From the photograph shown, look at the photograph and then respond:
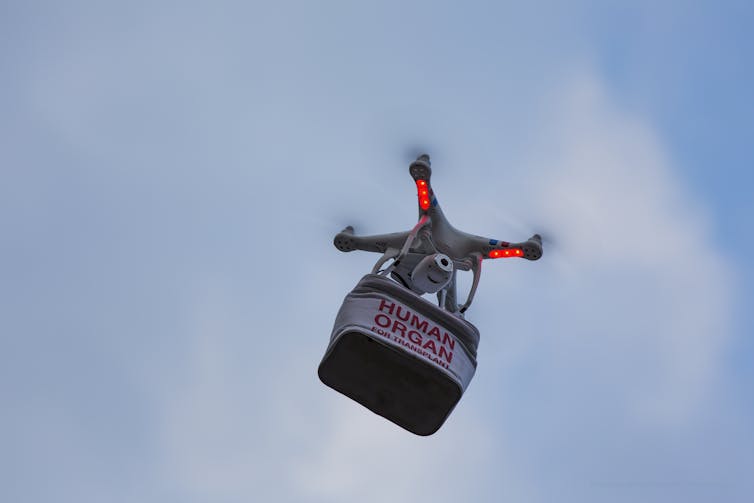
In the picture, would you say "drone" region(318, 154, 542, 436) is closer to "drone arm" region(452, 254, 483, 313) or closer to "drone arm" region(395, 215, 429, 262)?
"drone arm" region(395, 215, 429, 262)

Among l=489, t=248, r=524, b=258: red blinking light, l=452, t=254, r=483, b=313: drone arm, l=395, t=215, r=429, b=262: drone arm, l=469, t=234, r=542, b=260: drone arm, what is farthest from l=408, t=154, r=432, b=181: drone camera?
l=489, t=248, r=524, b=258: red blinking light

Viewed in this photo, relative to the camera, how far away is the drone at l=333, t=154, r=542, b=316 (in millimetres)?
14328

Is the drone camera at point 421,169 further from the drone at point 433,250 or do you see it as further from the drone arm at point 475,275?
the drone arm at point 475,275

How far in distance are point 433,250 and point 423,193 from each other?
2.72ft

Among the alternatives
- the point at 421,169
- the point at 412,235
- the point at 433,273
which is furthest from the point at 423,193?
the point at 433,273

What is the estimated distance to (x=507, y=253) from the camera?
15.8 metres

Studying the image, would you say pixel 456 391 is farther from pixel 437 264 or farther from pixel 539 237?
pixel 539 237

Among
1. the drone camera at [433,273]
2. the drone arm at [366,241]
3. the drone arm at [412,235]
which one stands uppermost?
the drone arm at [366,241]

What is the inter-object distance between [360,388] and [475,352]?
1397mm

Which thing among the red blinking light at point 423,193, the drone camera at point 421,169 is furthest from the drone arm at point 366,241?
the drone camera at point 421,169

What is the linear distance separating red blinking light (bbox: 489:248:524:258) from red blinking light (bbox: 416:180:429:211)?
46.5 inches

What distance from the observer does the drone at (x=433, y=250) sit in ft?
47.0

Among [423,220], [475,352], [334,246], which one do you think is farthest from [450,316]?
[334,246]

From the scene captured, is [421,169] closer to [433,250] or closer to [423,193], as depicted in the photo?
[423,193]
